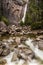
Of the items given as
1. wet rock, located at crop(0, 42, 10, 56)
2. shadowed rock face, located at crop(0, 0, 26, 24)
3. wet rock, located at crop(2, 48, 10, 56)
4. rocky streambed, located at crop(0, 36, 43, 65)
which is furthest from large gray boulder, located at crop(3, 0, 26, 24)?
wet rock, located at crop(2, 48, 10, 56)

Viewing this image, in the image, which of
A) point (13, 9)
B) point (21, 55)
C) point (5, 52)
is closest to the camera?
point (21, 55)

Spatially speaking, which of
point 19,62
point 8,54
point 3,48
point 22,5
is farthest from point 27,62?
point 22,5

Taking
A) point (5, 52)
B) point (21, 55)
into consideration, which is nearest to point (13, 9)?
point (5, 52)

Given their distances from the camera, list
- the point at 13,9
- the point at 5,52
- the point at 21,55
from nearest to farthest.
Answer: the point at 21,55 → the point at 5,52 → the point at 13,9

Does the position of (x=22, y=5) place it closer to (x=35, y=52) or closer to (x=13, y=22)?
(x=13, y=22)

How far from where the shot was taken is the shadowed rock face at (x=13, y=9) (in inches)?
1916

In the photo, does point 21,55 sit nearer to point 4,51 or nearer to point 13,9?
point 4,51

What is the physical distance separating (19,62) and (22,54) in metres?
1.32

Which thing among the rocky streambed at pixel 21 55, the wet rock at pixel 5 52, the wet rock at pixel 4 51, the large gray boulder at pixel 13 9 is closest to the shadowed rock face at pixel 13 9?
the large gray boulder at pixel 13 9

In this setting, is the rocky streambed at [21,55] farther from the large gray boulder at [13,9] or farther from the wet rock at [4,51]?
the large gray boulder at [13,9]

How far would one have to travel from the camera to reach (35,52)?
75.6 ft

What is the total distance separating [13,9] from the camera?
49.0m

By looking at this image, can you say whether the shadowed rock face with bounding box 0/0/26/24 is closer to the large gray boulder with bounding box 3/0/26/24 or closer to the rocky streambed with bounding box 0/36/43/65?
the large gray boulder with bounding box 3/0/26/24

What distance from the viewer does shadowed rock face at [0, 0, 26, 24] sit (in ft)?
160
